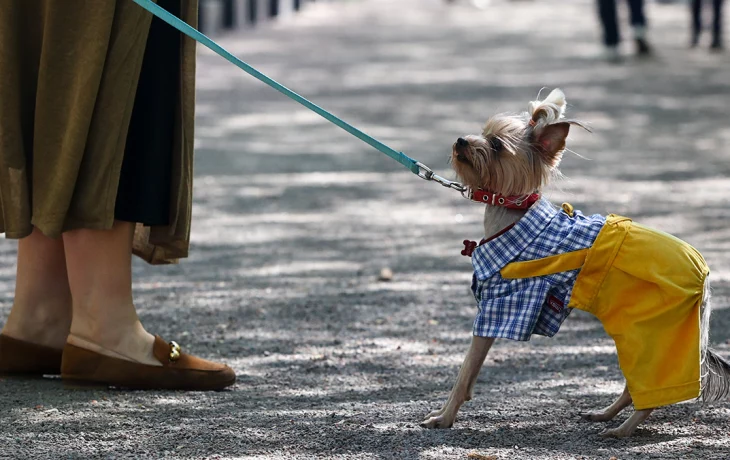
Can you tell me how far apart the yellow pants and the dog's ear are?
0.27m

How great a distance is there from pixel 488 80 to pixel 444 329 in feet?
31.9

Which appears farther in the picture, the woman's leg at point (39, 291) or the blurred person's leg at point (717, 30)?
the blurred person's leg at point (717, 30)

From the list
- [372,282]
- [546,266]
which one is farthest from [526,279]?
[372,282]

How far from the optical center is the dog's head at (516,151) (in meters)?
3.50

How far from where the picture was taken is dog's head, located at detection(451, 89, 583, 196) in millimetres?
3502

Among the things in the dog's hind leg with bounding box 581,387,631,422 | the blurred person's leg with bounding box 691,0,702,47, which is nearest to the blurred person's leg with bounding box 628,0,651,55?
the blurred person's leg with bounding box 691,0,702,47

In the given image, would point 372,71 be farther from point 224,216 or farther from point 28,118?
point 28,118

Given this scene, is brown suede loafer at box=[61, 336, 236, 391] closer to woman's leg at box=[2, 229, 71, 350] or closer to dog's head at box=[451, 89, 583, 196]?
woman's leg at box=[2, 229, 71, 350]

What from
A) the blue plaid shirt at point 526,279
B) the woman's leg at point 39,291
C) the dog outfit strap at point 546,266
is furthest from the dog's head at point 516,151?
the woman's leg at point 39,291

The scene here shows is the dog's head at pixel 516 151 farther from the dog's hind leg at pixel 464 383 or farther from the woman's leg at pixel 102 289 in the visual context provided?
the woman's leg at pixel 102 289

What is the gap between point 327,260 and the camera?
6.43m

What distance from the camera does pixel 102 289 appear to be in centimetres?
392

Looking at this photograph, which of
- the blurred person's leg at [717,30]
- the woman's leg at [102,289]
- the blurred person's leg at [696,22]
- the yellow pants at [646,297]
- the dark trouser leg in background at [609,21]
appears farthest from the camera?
the blurred person's leg at [696,22]

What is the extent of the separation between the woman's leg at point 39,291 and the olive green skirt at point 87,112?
0.63 ft
